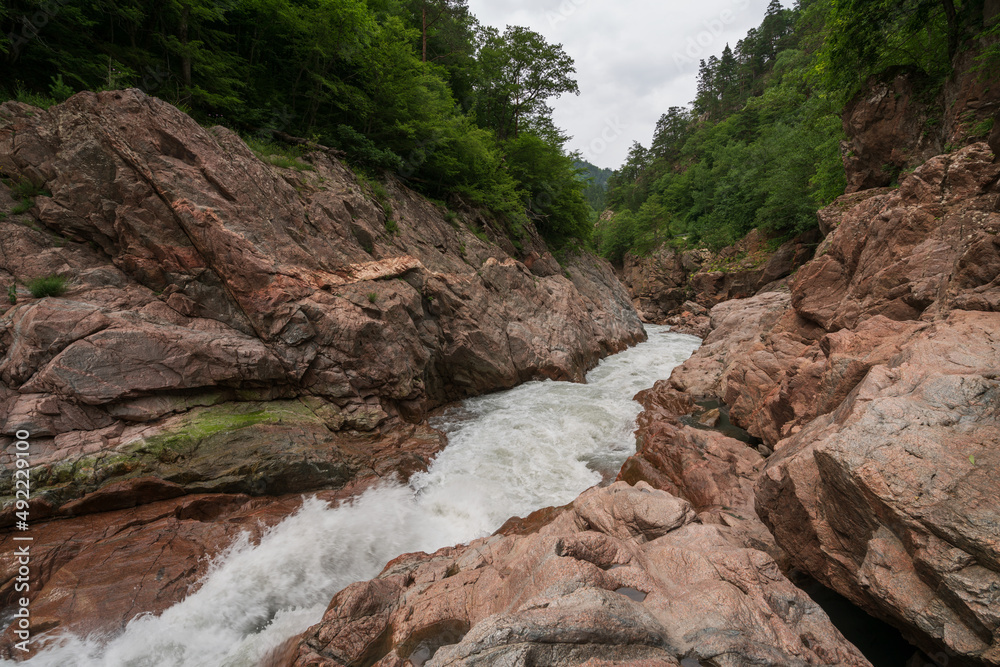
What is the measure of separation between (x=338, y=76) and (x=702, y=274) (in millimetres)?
31774

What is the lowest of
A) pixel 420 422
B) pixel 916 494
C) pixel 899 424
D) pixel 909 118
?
pixel 420 422

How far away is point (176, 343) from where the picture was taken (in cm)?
732

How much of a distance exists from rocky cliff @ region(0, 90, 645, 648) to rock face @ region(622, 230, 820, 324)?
2398 cm

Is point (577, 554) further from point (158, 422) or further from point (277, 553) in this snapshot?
point (158, 422)

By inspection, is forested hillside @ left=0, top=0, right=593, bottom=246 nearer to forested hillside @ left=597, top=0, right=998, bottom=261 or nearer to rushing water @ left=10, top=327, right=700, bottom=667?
rushing water @ left=10, top=327, right=700, bottom=667

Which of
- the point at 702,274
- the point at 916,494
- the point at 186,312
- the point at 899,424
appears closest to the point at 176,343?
the point at 186,312

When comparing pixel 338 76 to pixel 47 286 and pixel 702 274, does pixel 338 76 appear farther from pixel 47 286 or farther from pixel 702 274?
pixel 702 274

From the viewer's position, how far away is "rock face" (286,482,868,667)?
297 cm

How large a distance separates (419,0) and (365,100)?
12497mm

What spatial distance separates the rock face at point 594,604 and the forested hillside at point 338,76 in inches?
503

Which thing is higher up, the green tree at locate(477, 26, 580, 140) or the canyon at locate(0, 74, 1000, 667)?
the green tree at locate(477, 26, 580, 140)

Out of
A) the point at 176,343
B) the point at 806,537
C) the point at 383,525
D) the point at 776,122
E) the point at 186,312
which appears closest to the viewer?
the point at 806,537

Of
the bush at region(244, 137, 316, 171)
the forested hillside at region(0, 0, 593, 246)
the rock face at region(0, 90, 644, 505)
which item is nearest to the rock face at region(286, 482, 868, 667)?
the rock face at region(0, 90, 644, 505)

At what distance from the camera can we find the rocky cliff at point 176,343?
5844mm
